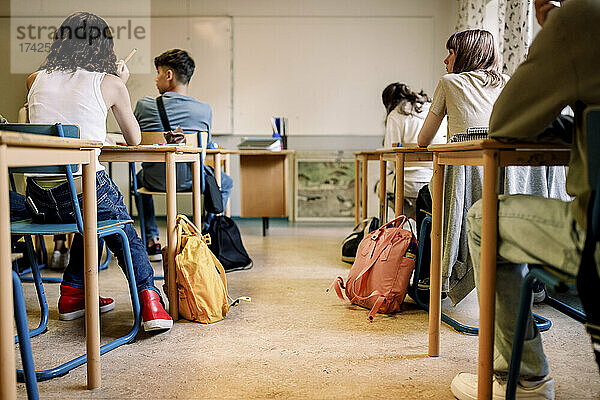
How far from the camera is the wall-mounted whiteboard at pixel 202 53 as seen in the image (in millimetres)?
5918

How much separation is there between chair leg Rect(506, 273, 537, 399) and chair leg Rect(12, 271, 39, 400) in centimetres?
106

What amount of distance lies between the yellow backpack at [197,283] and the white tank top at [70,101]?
0.46m

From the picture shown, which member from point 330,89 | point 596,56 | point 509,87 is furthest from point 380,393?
point 330,89

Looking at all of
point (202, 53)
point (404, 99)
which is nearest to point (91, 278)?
point (404, 99)

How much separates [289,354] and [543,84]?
1193 millimetres

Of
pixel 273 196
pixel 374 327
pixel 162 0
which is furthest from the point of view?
pixel 162 0

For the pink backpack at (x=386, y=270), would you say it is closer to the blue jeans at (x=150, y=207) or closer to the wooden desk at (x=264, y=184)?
the blue jeans at (x=150, y=207)

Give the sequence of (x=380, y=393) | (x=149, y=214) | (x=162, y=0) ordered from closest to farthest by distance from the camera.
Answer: (x=380, y=393)
(x=149, y=214)
(x=162, y=0)

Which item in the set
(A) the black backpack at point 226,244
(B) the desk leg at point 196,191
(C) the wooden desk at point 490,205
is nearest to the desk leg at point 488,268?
(C) the wooden desk at point 490,205

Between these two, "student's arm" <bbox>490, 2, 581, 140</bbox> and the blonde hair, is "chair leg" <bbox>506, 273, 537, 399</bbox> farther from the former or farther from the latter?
the blonde hair

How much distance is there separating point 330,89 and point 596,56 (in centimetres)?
496

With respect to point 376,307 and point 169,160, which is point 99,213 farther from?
point 376,307

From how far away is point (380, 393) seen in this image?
1.57 metres

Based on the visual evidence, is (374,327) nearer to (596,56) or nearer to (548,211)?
(548,211)
